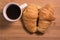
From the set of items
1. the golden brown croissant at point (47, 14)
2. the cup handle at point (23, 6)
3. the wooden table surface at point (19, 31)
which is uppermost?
the cup handle at point (23, 6)

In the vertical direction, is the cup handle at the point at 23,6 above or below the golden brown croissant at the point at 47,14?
above

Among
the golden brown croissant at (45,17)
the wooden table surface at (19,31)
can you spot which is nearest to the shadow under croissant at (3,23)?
the wooden table surface at (19,31)

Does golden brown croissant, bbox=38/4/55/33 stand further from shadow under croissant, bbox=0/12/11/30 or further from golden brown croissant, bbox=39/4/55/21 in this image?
shadow under croissant, bbox=0/12/11/30

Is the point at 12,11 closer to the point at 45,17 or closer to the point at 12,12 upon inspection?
the point at 12,12

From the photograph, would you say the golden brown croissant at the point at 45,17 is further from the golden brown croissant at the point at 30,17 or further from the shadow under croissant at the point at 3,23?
the shadow under croissant at the point at 3,23

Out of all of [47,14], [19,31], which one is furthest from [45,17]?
[19,31]

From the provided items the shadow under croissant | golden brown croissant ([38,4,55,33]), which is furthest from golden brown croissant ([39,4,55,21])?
the shadow under croissant
